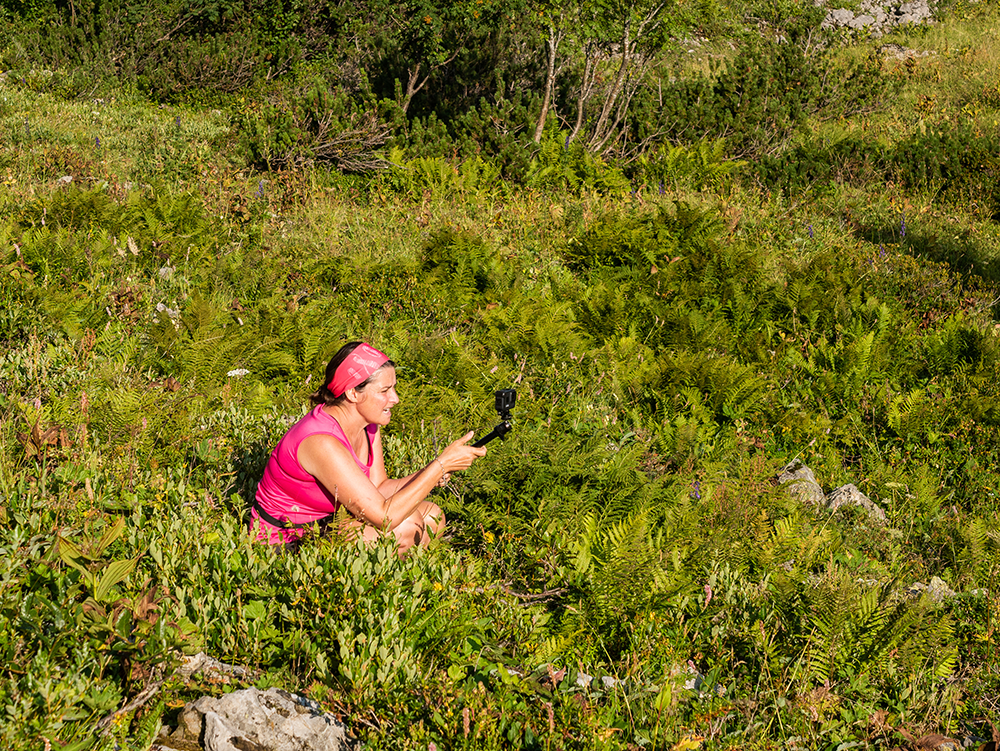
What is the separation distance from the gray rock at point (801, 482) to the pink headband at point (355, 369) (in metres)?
3.03

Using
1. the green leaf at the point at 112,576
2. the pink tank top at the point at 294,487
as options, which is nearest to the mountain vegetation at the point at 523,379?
the green leaf at the point at 112,576

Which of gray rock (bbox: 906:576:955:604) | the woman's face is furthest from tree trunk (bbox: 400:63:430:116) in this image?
gray rock (bbox: 906:576:955:604)

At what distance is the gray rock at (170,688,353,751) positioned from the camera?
2799mm

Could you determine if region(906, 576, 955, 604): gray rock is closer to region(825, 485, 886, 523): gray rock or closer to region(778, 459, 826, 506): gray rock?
region(825, 485, 886, 523): gray rock

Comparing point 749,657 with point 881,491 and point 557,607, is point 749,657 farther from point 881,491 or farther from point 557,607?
point 881,491

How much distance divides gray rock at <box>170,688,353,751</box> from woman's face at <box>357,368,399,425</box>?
4.98ft

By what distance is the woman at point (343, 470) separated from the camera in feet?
12.9

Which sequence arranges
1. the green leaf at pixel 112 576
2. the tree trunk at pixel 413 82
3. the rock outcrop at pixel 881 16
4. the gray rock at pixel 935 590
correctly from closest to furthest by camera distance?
the green leaf at pixel 112 576
the gray rock at pixel 935 590
the tree trunk at pixel 413 82
the rock outcrop at pixel 881 16

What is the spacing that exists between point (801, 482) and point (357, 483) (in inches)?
134

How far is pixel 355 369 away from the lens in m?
4.10

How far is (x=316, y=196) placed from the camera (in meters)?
9.86

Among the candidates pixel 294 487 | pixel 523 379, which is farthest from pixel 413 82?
pixel 294 487

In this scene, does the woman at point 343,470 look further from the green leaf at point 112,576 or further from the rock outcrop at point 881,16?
the rock outcrop at point 881,16

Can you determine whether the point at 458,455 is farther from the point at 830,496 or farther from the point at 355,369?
the point at 830,496
